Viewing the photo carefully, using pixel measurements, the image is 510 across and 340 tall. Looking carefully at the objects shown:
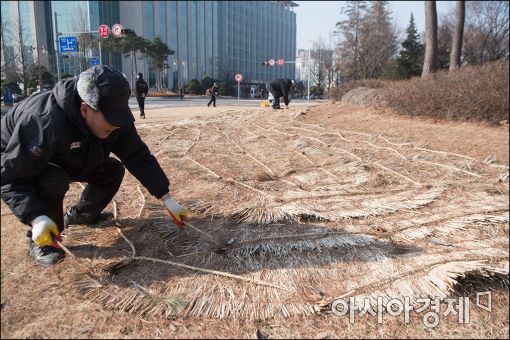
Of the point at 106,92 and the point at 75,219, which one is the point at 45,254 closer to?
the point at 75,219

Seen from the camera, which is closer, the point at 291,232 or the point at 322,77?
the point at 291,232

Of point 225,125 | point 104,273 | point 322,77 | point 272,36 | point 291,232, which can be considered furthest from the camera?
point 272,36

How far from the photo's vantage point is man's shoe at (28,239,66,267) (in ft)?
5.60

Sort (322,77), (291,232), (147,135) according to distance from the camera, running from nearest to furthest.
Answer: (291,232) < (147,135) < (322,77)

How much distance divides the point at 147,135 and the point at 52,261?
4001mm

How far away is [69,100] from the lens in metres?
1.65

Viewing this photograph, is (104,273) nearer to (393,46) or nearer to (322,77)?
(393,46)

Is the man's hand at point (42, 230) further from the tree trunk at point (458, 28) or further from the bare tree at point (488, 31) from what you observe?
the bare tree at point (488, 31)

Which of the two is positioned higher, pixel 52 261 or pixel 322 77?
pixel 322 77

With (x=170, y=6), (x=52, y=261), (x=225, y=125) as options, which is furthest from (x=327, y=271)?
(x=170, y=6)

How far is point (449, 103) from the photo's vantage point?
8.41 feet

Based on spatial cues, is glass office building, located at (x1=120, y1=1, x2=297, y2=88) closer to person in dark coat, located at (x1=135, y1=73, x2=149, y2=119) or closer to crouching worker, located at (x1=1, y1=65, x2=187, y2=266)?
person in dark coat, located at (x1=135, y1=73, x2=149, y2=119)

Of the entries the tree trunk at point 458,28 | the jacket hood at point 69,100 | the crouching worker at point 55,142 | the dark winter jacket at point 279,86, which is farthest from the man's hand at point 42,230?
the dark winter jacket at point 279,86

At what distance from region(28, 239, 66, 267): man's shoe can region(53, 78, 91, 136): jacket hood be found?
1.95 ft
